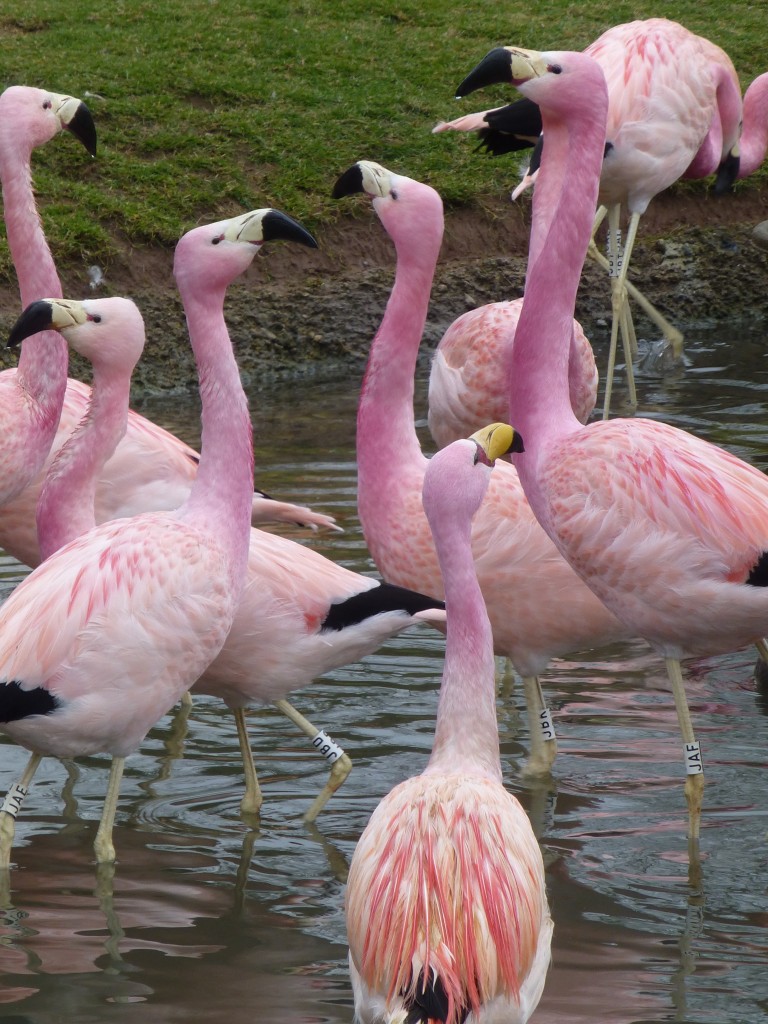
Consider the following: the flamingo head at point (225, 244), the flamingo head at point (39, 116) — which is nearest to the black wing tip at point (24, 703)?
the flamingo head at point (225, 244)

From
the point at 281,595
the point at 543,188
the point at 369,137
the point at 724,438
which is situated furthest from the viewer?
the point at 369,137

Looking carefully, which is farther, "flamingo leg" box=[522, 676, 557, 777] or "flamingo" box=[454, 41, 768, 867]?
"flamingo leg" box=[522, 676, 557, 777]

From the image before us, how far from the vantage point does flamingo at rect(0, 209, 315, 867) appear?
378 centimetres

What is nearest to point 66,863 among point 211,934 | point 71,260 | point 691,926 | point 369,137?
point 211,934

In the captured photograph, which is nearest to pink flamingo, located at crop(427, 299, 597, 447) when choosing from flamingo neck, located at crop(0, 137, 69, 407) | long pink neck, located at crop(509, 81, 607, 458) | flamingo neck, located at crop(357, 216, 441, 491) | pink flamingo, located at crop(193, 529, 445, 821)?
flamingo neck, located at crop(357, 216, 441, 491)

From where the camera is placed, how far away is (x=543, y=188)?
5.10m

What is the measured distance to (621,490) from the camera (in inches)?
159

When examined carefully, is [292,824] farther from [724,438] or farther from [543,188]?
[724,438]

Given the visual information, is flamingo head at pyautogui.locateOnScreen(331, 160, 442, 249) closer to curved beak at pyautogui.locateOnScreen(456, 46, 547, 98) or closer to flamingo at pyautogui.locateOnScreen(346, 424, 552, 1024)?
curved beak at pyautogui.locateOnScreen(456, 46, 547, 98)

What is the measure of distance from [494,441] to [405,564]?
126 cm

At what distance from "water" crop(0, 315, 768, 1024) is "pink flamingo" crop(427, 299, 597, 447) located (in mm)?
755

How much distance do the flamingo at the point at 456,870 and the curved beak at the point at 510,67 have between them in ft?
4.47

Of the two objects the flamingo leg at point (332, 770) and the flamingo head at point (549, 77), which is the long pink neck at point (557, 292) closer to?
the flamingo head at point (549, 77)

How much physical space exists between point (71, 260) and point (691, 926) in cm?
678
